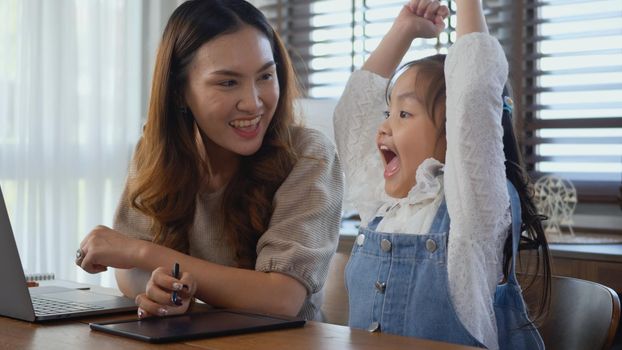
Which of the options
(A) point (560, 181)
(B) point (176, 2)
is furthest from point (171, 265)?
(B) point (176, 2)

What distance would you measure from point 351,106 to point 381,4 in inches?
85.5

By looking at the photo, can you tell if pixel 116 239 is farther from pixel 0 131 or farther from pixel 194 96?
pixel 0 131

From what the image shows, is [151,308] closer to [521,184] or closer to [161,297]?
[161,297]

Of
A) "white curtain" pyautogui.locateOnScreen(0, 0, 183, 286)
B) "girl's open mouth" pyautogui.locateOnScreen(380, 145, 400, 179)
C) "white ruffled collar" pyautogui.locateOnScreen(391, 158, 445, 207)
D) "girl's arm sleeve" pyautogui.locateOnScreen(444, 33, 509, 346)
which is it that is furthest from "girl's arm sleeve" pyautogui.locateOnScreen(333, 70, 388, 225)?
"white curtain" pyautogui.locateOnScreen(0, 0, 183, 286)

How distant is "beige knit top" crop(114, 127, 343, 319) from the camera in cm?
145

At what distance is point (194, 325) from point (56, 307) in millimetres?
312

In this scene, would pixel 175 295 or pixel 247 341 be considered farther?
pixel 175 295

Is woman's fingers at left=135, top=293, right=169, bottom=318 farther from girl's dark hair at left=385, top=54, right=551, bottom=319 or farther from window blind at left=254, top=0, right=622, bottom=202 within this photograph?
window blind at left=254, top=0, right=622, bottom=202

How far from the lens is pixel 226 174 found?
5.68ft

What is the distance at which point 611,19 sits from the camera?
310 cm

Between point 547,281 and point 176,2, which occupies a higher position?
point 176,2

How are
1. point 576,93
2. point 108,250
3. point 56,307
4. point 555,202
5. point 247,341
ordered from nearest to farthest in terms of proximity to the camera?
1. point 247,341
2. point 56,307
3. point 108,250
4. point 555,202
5. point 576,93

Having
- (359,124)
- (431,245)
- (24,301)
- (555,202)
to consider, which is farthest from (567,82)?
(24,301)

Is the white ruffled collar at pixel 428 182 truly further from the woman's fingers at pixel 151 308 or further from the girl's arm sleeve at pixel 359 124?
the woman's fingers at pixel 151 308
